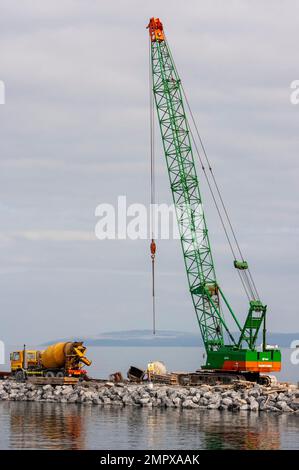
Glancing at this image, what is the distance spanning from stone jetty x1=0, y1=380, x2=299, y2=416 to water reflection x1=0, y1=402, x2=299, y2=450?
1.85 meters

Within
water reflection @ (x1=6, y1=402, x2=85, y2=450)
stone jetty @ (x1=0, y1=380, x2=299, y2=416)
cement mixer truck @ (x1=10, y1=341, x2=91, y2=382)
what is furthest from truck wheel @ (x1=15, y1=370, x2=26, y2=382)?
water reflection @ (x1=6, y1=402, x2=85, y2=450)

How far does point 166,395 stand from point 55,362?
1458 cm

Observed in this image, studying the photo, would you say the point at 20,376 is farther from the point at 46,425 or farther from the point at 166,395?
the point at 46,425

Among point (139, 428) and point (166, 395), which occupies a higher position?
point (166, 395)

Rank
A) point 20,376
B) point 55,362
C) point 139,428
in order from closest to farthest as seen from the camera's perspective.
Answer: point 139,428 → point 55,362 → point 20,376

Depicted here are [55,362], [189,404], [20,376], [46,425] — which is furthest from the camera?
[20,376]

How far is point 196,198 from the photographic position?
98312 mm

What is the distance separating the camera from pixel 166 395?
77.7 metres

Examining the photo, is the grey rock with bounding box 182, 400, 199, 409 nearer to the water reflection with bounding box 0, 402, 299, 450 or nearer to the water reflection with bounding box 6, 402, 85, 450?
the water reflection with bounding box 0, 402, 299, 450

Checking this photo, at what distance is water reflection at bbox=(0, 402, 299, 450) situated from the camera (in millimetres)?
56719

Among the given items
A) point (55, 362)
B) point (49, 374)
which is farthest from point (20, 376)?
point (55, 362)

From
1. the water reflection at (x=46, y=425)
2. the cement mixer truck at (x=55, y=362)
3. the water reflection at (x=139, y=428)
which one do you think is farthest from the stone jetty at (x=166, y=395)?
the cement mixer truck at (x=55, y=362)
